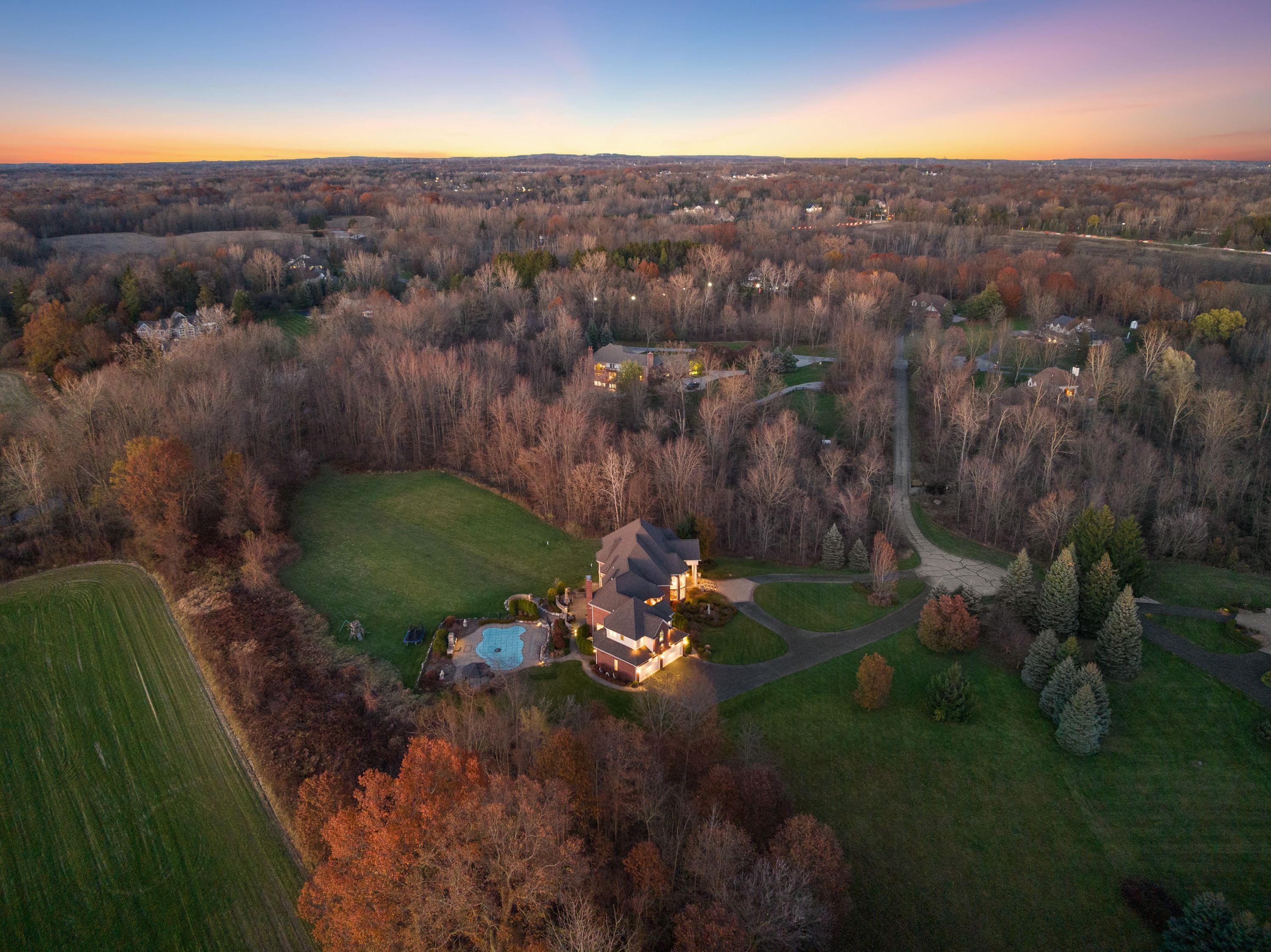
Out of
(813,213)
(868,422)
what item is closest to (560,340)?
(868,422)

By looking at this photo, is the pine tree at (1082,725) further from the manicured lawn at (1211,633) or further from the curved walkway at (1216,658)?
the manicured lawn at (1211,633)

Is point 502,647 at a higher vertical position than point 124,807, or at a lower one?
higher

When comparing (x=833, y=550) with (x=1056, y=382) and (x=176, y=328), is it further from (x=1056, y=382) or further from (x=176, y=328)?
(x=176, y=328)

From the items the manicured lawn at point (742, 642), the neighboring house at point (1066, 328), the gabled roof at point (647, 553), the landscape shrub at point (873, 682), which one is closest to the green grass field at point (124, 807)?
the gabled roof at point (647, 553)

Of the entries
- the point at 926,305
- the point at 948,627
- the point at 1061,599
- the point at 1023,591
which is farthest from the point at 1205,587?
the point at 926,305

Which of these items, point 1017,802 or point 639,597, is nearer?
point 1017,802

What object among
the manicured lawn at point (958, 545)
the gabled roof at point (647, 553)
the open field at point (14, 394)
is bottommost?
the manicured lawn at point (958, 545)

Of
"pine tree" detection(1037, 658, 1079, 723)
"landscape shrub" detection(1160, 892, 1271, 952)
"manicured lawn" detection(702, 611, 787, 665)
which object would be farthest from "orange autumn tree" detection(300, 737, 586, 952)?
"pine tree" detection(1037, 658, 1079, 723)
